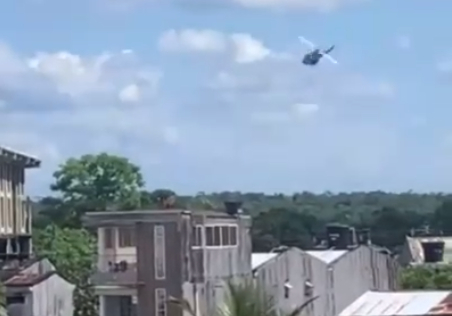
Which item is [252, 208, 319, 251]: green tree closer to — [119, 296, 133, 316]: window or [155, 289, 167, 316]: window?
[119, 296, 133, 316]: window

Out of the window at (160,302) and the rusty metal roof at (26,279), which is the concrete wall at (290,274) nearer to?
the window at (160,302)

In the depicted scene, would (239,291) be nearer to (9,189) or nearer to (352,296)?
(352,296)

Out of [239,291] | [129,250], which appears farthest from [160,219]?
[239,291]

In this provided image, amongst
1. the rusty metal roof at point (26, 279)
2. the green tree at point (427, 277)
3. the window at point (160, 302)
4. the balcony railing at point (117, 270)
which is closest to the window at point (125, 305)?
the balcony railing at point (117, 270)

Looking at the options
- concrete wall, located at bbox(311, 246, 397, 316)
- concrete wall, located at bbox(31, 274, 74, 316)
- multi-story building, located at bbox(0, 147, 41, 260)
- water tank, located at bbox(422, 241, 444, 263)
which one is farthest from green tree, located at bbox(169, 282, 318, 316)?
water tank, located at bbox(422, 241, 444, 263)

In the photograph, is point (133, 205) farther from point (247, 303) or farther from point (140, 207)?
point (247, 303)

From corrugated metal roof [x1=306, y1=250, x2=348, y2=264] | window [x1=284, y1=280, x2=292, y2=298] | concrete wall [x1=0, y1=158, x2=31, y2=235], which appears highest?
concrete wall [x1=0, y1=158, x2=31, y2=235]
